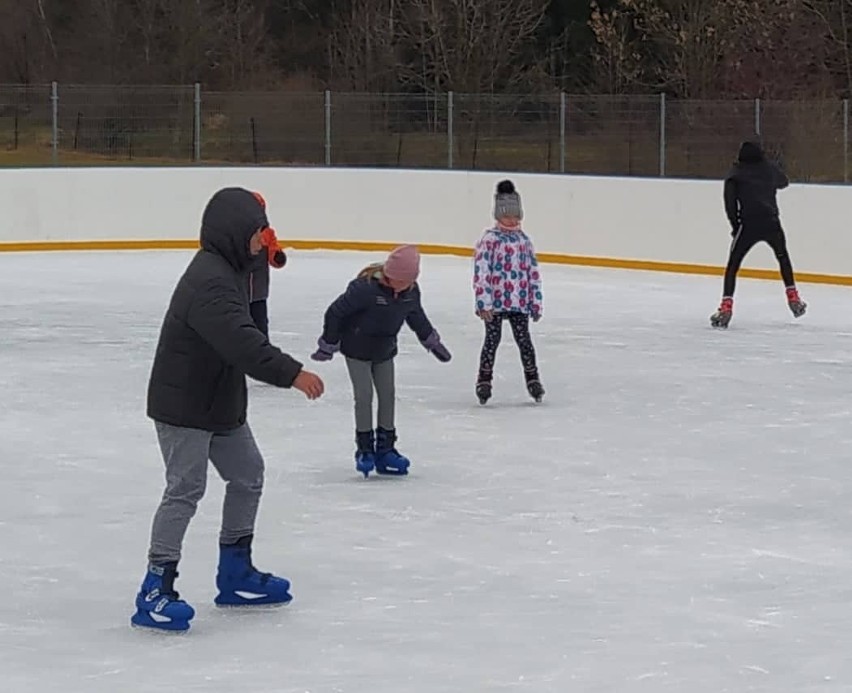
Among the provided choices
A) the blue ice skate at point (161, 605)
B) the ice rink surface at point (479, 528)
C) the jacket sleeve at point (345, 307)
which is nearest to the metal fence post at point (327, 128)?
the ice rink surface at point (479, 528)

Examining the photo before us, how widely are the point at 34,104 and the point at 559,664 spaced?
1659 centimetres

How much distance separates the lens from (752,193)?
1330 cm

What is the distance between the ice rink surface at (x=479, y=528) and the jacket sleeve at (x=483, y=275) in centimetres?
57

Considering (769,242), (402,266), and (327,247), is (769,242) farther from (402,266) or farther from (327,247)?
(327,247)

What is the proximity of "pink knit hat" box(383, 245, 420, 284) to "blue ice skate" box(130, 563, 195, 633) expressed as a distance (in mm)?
2173

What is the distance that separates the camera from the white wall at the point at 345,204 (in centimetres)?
1788

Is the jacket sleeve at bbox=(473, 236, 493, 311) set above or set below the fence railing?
below

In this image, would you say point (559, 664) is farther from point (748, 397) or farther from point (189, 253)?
point (189, 253)

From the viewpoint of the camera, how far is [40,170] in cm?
1941

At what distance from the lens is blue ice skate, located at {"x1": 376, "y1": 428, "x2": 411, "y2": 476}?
7.39 m

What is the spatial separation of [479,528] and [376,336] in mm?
1065

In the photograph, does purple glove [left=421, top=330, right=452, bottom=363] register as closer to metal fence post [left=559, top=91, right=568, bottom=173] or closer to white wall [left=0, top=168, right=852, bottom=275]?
white wall [left=0, top=168, right=852, bottom=275]

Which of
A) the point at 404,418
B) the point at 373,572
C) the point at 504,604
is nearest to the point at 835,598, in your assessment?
the point at 504,604

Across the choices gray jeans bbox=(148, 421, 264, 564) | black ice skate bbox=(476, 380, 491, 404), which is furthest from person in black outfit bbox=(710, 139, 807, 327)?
gray jeans bbox=(148, 421, 264, 564)
